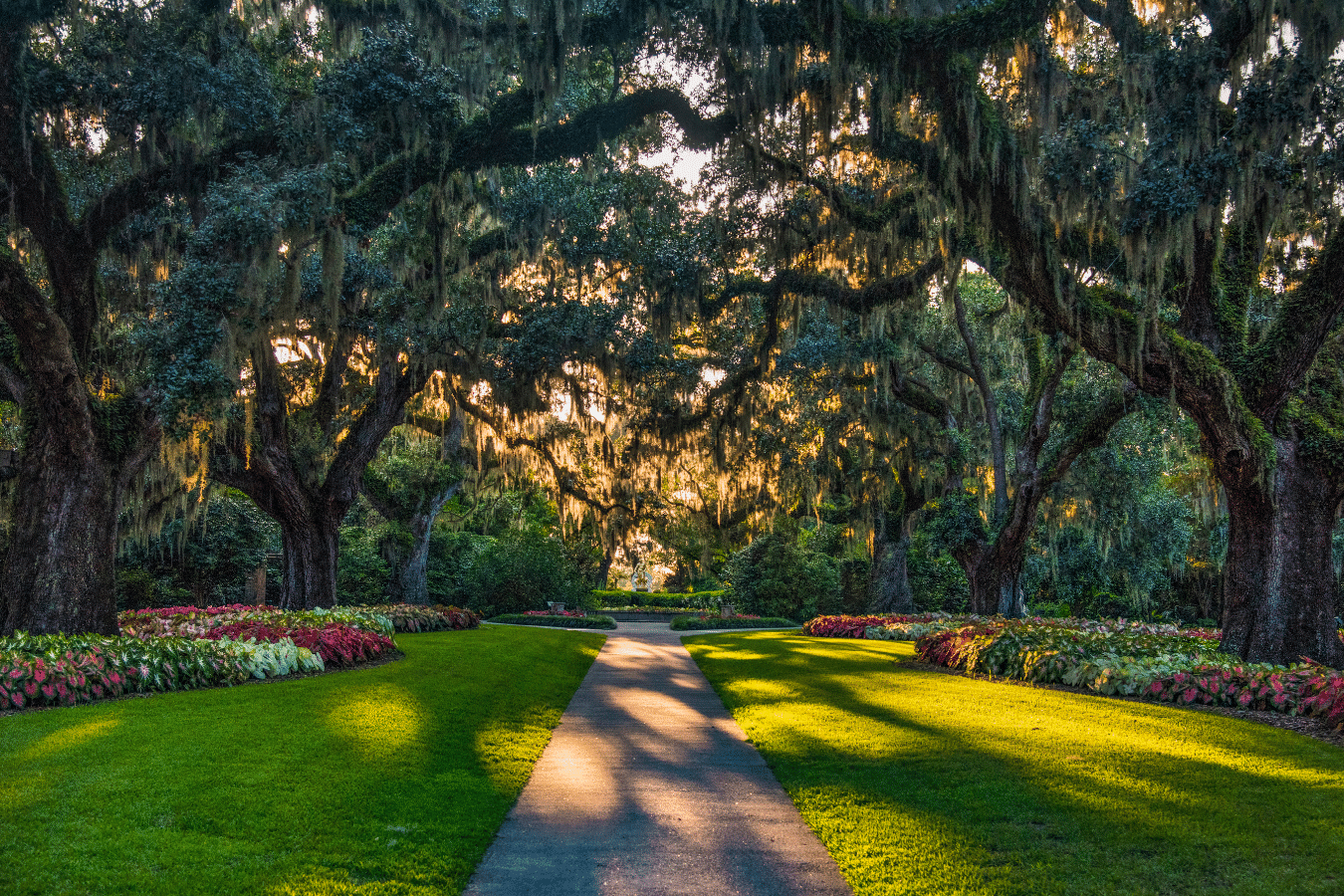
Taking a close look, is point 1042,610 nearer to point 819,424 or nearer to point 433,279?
point 819,424

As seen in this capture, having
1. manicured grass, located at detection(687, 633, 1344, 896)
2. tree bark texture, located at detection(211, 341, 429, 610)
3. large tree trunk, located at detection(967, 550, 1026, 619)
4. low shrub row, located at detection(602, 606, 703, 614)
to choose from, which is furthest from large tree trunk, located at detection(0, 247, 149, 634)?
low shrub row, located at detection(602, 606, 703, 614)

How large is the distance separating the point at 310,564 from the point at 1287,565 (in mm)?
16096

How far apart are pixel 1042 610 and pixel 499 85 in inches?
1050

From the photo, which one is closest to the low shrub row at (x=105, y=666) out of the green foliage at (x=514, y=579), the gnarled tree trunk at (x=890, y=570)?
the gnarled tree trunk at (x=890, y=570)

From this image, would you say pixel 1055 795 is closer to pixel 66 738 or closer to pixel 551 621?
pixel 66 738

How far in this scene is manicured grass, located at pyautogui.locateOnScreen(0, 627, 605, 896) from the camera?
12.0 ft

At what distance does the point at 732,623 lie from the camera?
93.0ft

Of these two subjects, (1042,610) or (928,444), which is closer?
(928,444)

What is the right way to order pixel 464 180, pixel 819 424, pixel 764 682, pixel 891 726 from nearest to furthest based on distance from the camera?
1. pixel 891 726
2. pixel 764 682
3. pixel 464 180
4. pixel 819 424

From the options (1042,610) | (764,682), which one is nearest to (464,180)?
(764,682)

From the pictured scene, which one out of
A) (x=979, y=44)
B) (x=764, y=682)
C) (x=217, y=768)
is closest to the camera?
(x=217, y=768)

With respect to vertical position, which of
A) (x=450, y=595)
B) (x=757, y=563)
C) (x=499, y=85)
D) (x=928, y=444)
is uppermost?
(x=499, y=85)

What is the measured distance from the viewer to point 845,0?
8.88 metres

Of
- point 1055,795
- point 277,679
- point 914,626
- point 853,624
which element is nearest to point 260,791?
point 1055,795
